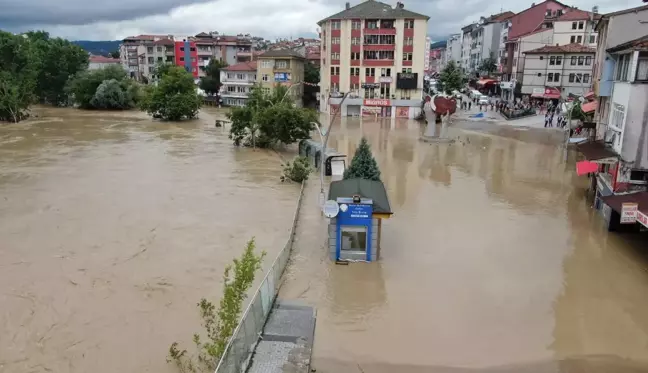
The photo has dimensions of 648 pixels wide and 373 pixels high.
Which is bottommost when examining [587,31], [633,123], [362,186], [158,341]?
[158,341]

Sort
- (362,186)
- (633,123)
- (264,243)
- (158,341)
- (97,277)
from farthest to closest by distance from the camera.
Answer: (633,123), (264,243), (362,186), (97,277), (158,341)

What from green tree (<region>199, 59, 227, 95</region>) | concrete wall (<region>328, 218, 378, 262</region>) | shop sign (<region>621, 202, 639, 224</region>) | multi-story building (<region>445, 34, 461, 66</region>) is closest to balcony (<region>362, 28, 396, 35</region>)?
green tree (<region>199, 59, 227, 95</region>)

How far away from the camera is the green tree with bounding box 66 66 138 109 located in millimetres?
81438

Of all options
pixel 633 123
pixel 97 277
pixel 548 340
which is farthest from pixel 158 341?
pixel 633 123

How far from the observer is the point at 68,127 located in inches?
2365

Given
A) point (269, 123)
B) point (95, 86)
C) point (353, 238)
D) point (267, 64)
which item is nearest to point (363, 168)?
point (353, 238)

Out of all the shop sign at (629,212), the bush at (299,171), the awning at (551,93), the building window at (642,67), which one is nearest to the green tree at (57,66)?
the bush at (299,171)

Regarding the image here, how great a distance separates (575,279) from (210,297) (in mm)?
12155

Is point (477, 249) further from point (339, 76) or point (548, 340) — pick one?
point (339, 76)

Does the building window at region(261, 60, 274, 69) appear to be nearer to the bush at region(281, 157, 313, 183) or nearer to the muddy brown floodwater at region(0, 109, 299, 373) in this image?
the muddy brown floodwater at region(0, 109, 299, 373)

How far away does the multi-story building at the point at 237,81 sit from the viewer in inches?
3280

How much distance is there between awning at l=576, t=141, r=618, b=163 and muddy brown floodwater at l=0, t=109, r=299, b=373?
14.8 meters

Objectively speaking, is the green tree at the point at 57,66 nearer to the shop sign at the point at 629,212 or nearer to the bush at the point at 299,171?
the bush at the point at 299,171

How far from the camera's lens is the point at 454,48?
486 ft
